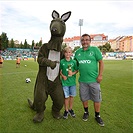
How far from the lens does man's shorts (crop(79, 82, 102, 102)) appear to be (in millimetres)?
2904

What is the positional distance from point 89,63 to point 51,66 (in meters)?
0.68

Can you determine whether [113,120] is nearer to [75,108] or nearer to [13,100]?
[75,108]

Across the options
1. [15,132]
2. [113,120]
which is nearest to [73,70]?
[113,120]

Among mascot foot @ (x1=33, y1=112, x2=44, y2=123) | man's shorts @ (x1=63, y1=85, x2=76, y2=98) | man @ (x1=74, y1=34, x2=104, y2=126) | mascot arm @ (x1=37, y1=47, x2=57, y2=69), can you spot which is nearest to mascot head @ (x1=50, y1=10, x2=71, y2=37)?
mascot arm @ (x1=37, y1=47, x2=57, y2=69)

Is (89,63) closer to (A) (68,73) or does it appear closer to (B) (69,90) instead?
(A) (68,73)

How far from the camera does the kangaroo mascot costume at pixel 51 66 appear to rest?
9.11 ft

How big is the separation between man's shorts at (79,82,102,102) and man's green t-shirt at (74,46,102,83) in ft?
0.30

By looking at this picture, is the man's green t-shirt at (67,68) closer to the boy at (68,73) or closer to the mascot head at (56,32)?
the boy at (68,73)

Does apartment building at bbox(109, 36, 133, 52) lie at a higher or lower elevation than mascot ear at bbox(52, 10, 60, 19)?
higher

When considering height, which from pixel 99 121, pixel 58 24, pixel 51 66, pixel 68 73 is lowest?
pixel 99 121

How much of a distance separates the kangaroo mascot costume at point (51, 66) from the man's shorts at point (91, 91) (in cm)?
40

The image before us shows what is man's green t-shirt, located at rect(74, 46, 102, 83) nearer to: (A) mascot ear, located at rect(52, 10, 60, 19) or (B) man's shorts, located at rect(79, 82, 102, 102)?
(B) man's shorts, located at rect(79, 82, 102, 102)

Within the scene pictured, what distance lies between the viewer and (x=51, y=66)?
274cm

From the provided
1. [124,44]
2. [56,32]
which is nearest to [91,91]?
[56,32]
